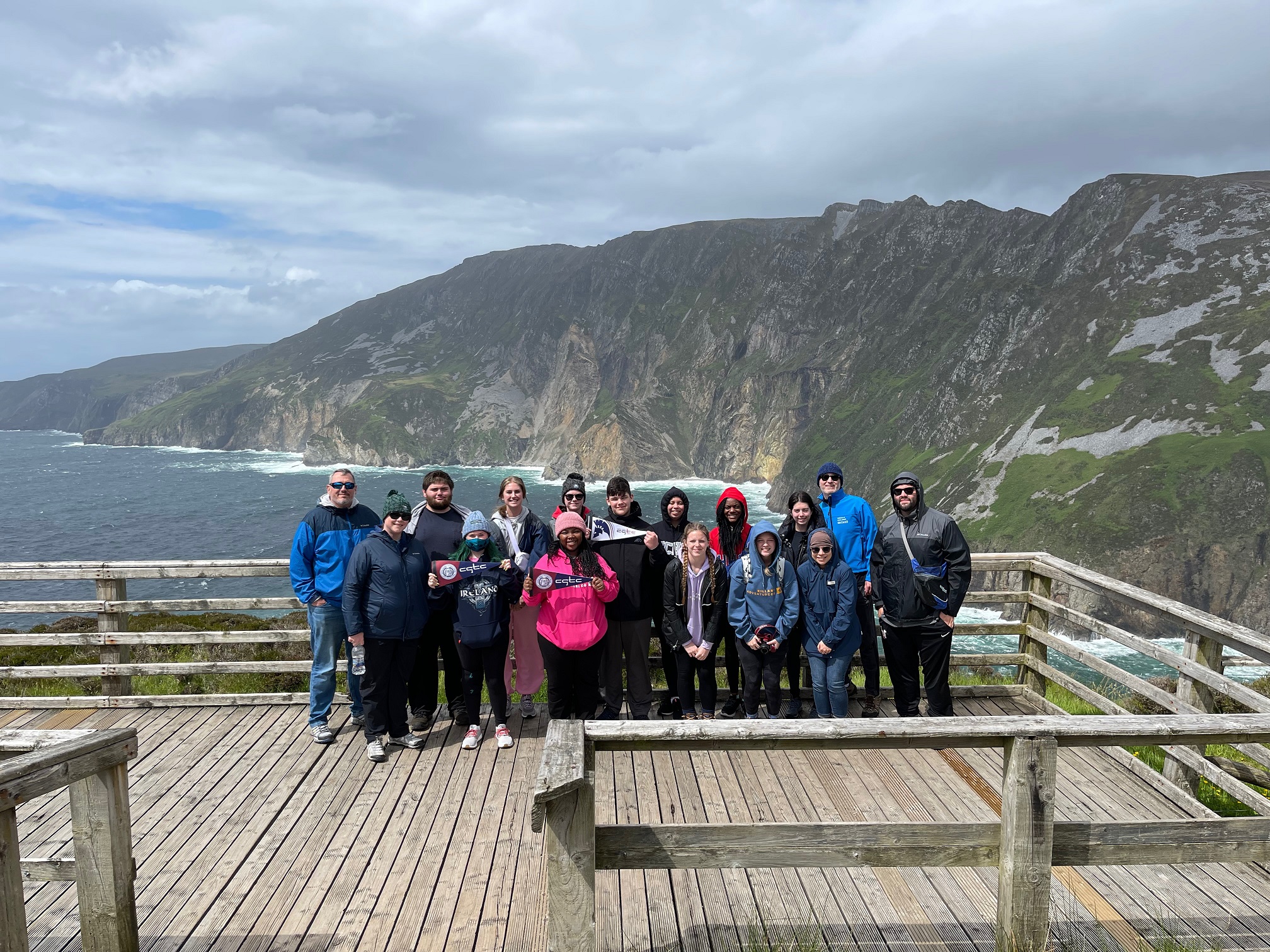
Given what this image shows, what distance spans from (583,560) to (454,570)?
39.5 inches

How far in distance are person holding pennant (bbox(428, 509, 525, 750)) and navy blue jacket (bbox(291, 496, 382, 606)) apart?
0.77 meters

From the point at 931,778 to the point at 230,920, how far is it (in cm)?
447

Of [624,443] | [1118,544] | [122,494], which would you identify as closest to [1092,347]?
[1118,544]

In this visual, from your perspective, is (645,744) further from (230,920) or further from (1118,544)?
(1118,544)

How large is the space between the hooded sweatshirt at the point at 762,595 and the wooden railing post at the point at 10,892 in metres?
4.52

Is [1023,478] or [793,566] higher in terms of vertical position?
[793,566]

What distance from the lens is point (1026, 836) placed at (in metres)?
2.95

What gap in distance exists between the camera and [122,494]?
144500 mm

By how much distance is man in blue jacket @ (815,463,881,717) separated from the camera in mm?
6547

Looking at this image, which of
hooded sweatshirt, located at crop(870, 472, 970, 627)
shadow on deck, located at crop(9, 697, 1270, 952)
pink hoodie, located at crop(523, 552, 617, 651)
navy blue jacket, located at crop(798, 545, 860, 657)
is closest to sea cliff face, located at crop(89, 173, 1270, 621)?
hooded sweatshirt, located at crop(870, 472, 970, 627)

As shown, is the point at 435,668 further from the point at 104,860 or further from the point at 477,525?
the point at 104,860

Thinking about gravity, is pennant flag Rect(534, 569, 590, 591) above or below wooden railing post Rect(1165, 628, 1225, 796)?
above

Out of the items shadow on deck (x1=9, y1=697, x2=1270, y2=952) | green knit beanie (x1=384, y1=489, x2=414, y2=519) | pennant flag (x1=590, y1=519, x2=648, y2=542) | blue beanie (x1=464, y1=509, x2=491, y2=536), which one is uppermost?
green knit beanie (x1=384, y1=489, x2=414, y2=519)

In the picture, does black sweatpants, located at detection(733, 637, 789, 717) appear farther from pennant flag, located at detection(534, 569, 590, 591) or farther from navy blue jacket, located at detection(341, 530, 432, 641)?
navy blue jacket, located at detection(341, 530, 432, 641)
